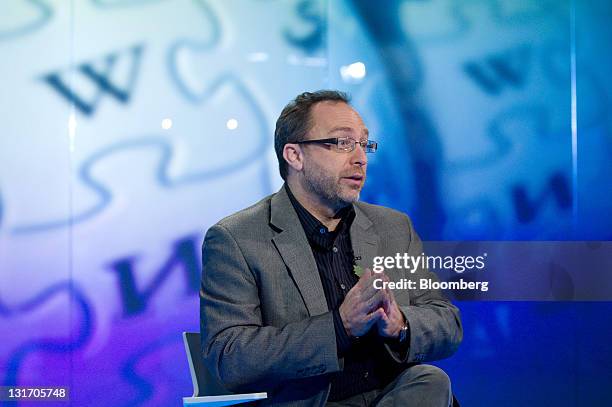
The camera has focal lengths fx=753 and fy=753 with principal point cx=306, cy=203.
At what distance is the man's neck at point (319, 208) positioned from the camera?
2.88 meters

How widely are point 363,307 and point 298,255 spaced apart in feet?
1.37

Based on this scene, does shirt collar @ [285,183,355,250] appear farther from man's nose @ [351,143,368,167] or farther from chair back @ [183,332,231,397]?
chair back @ [183,332,231,397]

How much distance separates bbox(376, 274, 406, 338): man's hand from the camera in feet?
7.77

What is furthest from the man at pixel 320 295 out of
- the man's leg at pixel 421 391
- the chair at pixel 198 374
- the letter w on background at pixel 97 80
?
the letter w on background at pixel 97 80

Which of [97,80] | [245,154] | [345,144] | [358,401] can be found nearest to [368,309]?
[358,401]

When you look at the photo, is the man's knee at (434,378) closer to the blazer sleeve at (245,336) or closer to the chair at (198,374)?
the blazer sleeve at (245,336)

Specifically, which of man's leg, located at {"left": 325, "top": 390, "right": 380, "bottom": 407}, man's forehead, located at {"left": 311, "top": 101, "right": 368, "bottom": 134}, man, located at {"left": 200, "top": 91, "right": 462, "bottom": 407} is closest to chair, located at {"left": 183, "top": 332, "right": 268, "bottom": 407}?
man, located at {"left": 200, "top": 91, "right": 462, "bottom": 407}

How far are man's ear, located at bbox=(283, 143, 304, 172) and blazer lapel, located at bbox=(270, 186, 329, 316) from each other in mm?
203

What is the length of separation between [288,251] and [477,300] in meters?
1.93

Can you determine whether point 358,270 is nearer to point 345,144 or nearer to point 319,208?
point 319,208

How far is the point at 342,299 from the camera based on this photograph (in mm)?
2658

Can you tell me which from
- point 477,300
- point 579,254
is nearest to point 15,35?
point 477,300

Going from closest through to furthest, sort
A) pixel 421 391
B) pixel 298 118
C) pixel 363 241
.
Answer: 1. pixel 421 391
2. pixel 363 241
3. pixel 298 118

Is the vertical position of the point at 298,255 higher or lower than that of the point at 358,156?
lower
